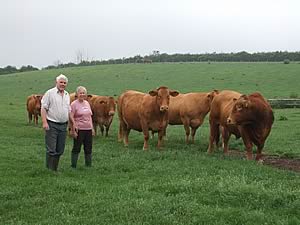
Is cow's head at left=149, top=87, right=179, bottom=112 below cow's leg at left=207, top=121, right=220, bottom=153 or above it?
above

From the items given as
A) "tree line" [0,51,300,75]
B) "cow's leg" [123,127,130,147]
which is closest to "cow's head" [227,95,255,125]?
"cow's leg" [123,127,130,147]

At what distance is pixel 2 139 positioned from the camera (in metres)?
18.2

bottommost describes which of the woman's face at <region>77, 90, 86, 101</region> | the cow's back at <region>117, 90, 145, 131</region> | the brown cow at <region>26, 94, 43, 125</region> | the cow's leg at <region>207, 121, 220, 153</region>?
the brown cow at <region>26, 94, 43, 125</region>

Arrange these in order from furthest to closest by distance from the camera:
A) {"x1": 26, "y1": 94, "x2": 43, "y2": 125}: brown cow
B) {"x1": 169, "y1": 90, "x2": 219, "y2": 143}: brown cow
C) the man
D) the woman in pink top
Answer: {"x1": 26, "y1": 94, "x2": 43, "y2": 125}: brown cow
{"x1": 169, "y1": 90, "x2": 219, "y2": 143}: brown cow
the woman in pink top
the man

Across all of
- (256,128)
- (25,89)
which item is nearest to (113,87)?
(25,89)

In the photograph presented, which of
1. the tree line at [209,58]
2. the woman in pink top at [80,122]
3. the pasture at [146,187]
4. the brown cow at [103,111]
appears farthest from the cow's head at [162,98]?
the tree line at [209,58]

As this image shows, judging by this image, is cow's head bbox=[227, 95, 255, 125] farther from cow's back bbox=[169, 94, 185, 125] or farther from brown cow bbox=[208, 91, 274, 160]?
cow's back bbox=[169, 94, 185, 125]

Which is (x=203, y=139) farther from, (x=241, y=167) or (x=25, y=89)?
(x=25, y=89)

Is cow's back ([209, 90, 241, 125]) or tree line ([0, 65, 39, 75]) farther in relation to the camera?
tree line ([0, 65, 39, 75])

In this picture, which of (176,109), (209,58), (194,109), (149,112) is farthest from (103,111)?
(209,58)

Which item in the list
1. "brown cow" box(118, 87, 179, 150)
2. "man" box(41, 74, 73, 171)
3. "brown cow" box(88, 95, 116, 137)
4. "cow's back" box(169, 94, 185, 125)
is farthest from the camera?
"brown cow" box(88, 95, 116, 137)

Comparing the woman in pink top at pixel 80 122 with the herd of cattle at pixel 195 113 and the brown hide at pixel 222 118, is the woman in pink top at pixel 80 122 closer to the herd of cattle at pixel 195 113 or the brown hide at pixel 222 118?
the herd of cattle at pixel 195 113

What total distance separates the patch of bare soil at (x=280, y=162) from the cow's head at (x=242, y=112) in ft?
3.95

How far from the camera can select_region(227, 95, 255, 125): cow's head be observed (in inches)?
534
